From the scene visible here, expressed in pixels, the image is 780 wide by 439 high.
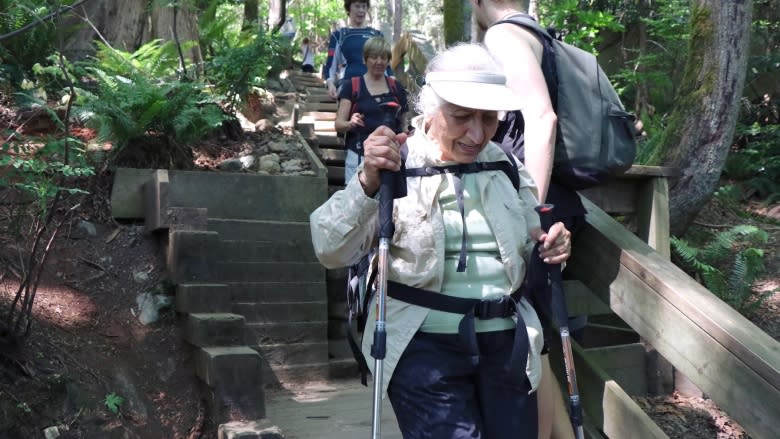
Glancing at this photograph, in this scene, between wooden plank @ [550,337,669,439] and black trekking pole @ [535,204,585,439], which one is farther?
wooden plank @ [550,337,669,439]

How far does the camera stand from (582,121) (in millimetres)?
3260

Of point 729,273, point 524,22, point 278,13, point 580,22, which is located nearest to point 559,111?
point 524,22

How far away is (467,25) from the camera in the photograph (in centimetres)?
1248

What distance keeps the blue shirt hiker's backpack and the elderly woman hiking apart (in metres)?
0.51

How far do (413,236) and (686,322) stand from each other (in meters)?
1.16

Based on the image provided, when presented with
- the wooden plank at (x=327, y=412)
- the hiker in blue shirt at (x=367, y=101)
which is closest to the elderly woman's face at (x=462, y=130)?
the wooden plank at (x=327, y=412)

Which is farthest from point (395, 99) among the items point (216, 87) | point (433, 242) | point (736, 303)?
point (433, 242)

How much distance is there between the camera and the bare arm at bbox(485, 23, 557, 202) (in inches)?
120

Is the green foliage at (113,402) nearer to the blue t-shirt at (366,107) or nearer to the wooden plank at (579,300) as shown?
the wooden plank at (579,300)

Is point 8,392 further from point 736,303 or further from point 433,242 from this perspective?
point 736,303

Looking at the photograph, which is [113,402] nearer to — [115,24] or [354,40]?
[354,40]

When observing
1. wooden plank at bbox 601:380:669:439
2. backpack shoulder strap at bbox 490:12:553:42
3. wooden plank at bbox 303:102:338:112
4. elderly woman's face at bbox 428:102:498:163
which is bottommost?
wooden plank at bbox 601:380:669:439

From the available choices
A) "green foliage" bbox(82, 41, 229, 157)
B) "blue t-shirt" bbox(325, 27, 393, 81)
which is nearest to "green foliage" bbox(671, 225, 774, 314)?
"blue t-shirt" bbox(325, 27, 393, 81)

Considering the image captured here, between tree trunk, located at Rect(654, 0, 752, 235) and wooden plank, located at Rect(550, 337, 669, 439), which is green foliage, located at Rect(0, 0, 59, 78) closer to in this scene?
tree trunk, located at Rect(654, 0, 752, 235)
